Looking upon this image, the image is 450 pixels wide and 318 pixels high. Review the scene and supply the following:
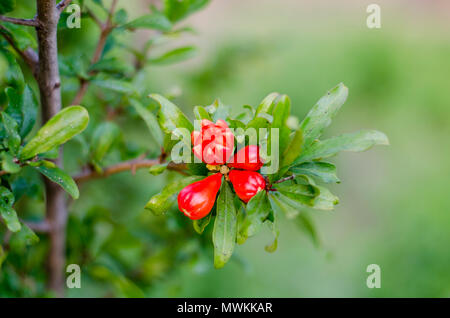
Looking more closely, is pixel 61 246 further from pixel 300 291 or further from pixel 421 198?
pixel 421 198

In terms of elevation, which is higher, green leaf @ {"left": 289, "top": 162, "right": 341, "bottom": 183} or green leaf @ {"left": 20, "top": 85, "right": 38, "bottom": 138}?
green leaf @ {"left": 20, "top": 85, "right": 38, "bottom": 138}

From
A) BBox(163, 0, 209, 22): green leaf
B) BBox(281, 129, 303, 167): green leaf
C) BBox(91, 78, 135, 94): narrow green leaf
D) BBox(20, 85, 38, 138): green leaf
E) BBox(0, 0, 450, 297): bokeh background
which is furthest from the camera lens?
BBox(0, 0, 450, 297): bokeh background

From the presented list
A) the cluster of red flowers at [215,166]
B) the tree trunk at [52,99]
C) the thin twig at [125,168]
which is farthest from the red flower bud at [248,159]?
the tree trunk at [52,99]

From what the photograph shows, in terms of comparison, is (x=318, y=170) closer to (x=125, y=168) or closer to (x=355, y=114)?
(x=125, y=168)

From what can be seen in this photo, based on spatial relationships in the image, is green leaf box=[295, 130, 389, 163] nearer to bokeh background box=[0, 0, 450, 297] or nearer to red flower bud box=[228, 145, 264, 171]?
red flower bud box=[228, 145, 264, 171]

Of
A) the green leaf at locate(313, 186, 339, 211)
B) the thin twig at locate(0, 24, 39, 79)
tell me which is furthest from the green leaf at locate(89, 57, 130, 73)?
the green leaf at locate(313, 186, 339, 211)

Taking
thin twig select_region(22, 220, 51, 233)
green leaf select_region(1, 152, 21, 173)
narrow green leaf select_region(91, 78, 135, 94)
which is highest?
narrow green leaf select_region(91, 78, 135, 94)

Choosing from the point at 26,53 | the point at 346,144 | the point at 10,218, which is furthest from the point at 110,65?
the point at 346,144

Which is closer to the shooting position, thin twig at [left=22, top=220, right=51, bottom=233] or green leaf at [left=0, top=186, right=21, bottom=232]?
green leaf at [left=0, top=186, right=21, bottom=232]

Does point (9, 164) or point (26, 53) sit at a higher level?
point (26, 53)
